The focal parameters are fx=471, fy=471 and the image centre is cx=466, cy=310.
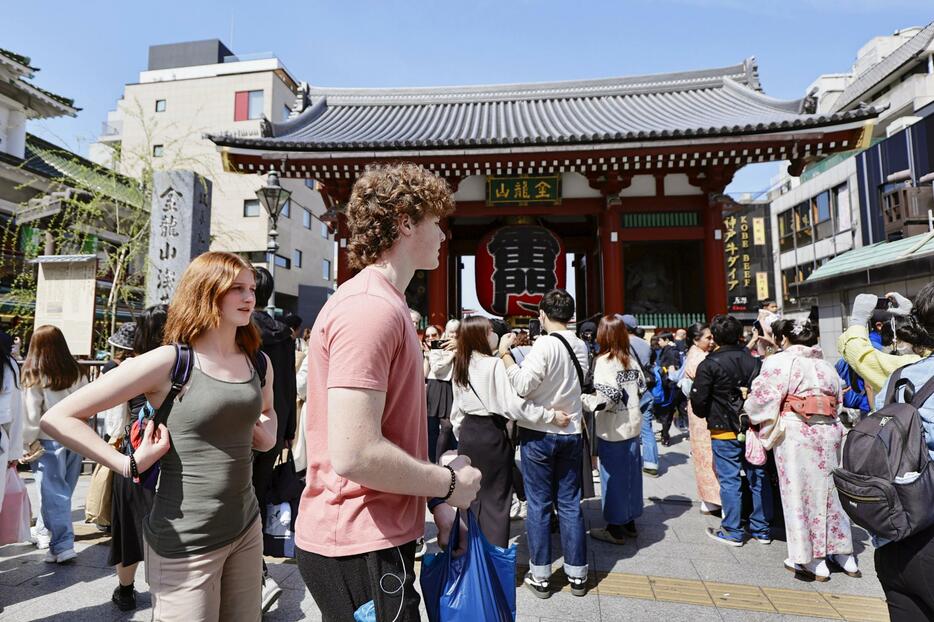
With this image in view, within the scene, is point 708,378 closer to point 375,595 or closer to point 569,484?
point 569,484

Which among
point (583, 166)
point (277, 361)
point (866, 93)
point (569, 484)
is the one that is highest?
point (866, 93)

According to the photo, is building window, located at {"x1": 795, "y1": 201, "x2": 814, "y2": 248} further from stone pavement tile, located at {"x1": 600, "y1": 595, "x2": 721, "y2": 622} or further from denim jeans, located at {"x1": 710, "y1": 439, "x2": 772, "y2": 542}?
stone pavement tile, located at {"x1": 600, "y1": 595, "x2": 721, "y2": 622}

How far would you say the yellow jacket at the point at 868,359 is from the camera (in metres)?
2.75

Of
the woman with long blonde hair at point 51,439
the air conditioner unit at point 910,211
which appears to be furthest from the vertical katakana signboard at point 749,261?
the woman with long blonde hair at point 51,439

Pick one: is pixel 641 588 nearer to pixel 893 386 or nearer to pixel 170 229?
pixel 893 386

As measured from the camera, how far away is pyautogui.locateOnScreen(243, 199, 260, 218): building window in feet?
78.3

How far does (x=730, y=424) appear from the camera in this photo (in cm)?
393

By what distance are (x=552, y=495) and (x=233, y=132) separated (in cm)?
2690

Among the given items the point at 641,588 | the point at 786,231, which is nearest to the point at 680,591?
the point at 641,588

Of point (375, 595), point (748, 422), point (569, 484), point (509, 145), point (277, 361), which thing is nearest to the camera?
point (375, 595)

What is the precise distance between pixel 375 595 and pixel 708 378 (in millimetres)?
3659

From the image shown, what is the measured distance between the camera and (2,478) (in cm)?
246

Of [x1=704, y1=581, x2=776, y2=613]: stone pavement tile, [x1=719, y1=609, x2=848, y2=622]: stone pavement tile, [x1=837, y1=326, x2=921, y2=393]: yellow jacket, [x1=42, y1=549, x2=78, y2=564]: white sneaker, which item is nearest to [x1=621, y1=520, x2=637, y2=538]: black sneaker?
[x1=704, y1=581, x2=776, y2=613]: stone pavement tile

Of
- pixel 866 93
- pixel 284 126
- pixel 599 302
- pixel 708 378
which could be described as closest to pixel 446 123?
pixel 284 126
